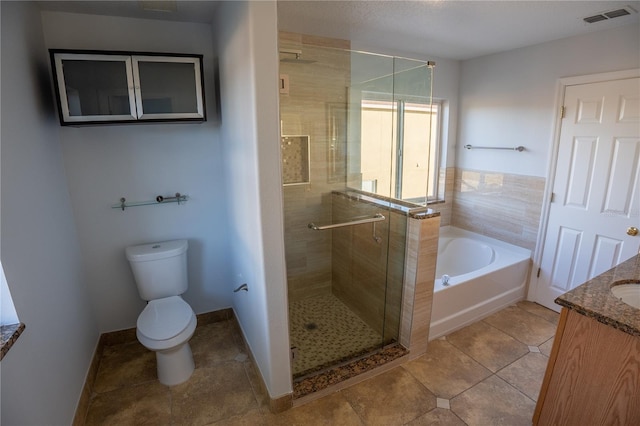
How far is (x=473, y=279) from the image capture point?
2688 mm

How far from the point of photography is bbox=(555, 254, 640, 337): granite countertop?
131 cm

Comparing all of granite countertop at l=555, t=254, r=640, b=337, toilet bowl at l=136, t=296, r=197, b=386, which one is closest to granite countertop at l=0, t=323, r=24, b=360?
toilet bowl at l=136, t=296, r=197, b=386

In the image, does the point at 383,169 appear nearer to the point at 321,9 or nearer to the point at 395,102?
the point at 395,102

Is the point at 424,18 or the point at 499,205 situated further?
the point at 499,205

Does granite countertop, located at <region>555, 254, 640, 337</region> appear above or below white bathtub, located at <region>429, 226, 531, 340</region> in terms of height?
above

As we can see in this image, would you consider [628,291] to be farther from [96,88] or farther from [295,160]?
[96,88]

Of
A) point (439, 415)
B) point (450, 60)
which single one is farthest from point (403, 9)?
point (439, 415)

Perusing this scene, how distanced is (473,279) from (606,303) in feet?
4.15

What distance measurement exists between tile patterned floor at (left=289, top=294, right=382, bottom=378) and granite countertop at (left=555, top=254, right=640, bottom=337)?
134 cm

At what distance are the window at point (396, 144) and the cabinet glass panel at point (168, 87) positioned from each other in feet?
4.30

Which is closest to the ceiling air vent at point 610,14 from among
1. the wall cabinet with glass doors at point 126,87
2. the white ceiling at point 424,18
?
the white ceiling at point 424,18

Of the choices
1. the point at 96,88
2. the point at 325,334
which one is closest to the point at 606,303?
the point at 325,334

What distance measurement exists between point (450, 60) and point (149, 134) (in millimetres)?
3018

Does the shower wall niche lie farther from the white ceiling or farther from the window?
the white ceiling
